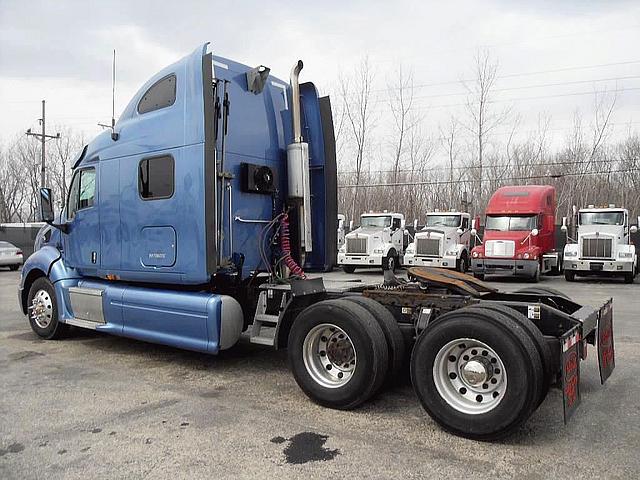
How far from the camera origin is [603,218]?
64.0ft

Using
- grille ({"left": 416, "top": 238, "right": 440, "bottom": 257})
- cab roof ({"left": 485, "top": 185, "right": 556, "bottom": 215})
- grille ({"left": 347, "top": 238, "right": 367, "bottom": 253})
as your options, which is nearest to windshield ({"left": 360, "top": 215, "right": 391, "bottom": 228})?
grille ({"left": 347, "top": 238, "right": 367, "bottom": 253})

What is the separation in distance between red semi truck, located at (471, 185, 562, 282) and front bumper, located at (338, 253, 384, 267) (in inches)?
163

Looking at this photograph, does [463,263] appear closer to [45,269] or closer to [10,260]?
[45,269]

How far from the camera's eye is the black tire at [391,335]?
4.84 m

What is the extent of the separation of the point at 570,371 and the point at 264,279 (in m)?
3.76

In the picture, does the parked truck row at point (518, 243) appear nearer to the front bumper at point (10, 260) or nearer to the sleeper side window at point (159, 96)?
the front bumper at point (10, 260)

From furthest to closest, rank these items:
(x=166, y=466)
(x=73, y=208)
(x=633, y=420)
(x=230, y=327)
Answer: (x=73, y=208)
(x=230, y=327)
(x=633, y=420)
(x=166, y=466)

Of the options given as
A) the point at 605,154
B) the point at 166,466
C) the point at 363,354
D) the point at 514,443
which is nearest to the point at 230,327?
the point at 363,354

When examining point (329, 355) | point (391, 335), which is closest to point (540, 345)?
point (391, 335)

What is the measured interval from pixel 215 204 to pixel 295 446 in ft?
9.34

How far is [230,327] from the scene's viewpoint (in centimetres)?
596

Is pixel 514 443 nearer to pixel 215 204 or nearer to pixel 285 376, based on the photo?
pixel 285 376

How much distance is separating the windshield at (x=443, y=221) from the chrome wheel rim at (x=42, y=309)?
673 inches

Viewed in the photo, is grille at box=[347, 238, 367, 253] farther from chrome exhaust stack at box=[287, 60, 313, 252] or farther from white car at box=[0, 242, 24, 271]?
chrome exhaust stack at box=[287, 60, 313, 252]
